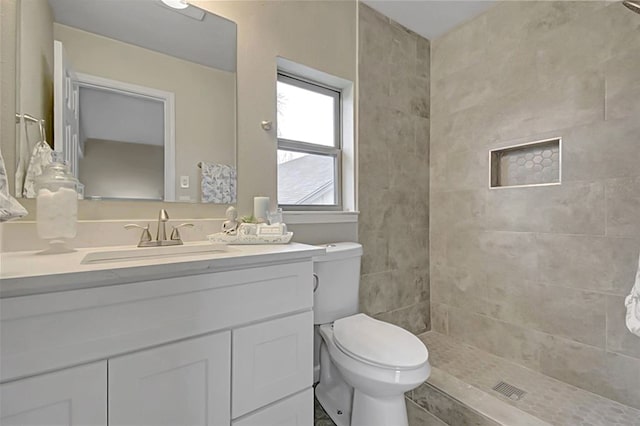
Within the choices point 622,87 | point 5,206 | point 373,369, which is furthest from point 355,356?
point 622,87

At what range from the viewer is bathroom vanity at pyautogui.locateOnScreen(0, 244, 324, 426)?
608 millimetres

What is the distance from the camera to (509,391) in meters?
1.50

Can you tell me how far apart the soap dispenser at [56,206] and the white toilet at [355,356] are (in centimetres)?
93

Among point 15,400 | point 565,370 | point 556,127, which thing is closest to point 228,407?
point 15,400

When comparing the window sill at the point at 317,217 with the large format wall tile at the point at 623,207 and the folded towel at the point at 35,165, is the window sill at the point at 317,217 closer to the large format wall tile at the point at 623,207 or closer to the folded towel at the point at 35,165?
the folded towel at the point at 35,165

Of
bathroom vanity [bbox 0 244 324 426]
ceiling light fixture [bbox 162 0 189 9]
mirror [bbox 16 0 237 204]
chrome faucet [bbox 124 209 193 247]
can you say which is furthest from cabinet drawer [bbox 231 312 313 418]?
ceiling light fixture [bbox 162 0 189 9]

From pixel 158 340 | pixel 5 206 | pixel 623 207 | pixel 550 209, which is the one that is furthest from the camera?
pixel 550 209

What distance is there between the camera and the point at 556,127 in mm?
1613

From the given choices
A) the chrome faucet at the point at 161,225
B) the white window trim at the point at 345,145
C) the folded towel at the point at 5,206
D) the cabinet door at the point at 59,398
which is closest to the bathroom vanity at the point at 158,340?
the cabinet door at the point at 59,398

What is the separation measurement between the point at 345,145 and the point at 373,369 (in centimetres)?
130

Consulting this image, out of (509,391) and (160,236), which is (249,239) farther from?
(509,391)

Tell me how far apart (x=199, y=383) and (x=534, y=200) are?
75.5 inches

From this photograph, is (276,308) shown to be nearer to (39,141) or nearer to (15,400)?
(15,400)

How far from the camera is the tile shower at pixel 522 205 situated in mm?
1411
